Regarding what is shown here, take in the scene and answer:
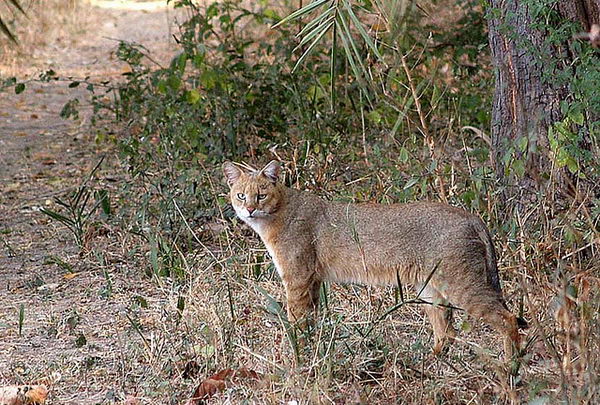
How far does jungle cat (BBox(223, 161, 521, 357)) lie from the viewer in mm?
4594

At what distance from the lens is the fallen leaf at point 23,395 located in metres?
4.30

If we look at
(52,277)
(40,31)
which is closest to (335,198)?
(52,277)

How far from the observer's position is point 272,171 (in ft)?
17.5

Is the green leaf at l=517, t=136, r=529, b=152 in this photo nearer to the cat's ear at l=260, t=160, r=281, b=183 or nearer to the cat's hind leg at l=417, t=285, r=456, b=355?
the cat's hind leg at l=417, t=285, r=456, b=355

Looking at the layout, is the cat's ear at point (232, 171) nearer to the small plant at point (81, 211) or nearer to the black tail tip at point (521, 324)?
the small plant at point (81, 211)

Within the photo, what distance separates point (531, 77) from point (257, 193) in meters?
1.64

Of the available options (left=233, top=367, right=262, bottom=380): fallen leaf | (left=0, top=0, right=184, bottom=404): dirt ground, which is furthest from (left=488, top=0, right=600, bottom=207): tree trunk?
(left=0, top=0, right=184, bottom=404): dirt ground

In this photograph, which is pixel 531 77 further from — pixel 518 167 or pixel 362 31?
pixel 362 31

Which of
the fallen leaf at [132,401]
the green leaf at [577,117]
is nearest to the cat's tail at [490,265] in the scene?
the green leaf at [577,117]

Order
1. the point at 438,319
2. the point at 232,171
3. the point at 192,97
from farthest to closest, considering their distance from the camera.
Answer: the point at 192,97, the point at 232,171, the point at 438,319

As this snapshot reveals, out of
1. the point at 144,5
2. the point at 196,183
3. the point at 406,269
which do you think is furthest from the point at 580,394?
the point at 144,5

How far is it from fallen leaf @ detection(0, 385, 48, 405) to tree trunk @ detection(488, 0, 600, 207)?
8.17 feet

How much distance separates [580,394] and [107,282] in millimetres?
3100

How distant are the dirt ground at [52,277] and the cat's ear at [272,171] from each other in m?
0.93
